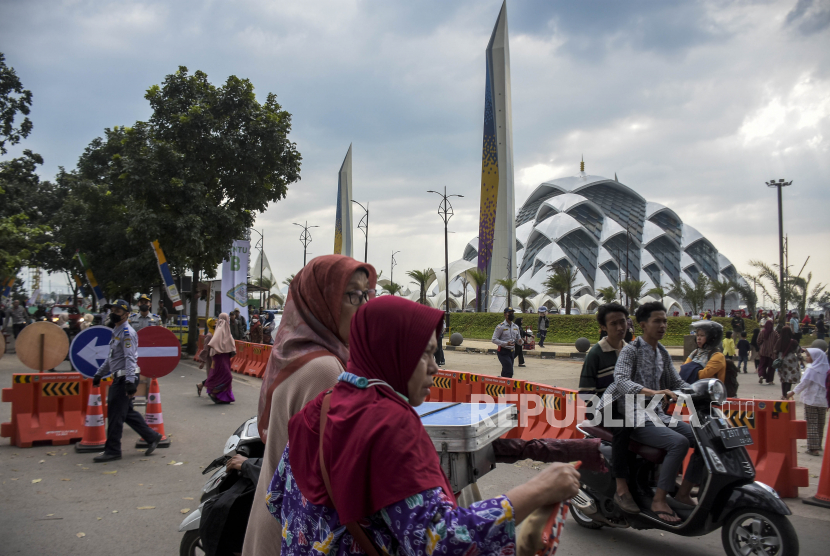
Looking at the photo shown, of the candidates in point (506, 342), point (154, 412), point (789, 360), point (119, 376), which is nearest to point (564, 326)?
point (506, 342)

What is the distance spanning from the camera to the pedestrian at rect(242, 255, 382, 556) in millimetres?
1789

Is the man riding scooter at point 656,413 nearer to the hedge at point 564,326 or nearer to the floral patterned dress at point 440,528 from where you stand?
the floral patterned dress at point 440,528

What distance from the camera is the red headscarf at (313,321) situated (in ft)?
6.32

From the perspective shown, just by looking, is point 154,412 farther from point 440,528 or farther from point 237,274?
point 237,274

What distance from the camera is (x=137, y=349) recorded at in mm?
6664

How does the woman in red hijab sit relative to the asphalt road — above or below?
above

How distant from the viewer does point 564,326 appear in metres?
30.3

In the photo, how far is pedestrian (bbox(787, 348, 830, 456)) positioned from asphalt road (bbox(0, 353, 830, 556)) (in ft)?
7.33

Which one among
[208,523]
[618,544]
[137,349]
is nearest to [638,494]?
[618,544]

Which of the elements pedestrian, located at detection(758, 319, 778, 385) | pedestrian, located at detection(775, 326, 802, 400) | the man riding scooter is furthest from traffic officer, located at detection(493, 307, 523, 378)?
the man riding scooter

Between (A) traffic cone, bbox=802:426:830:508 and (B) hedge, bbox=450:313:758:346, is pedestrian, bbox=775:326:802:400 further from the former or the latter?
(B) hedge, bbox=450:313:758:346

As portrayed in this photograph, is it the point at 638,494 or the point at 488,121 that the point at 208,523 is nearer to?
the point at 638,494

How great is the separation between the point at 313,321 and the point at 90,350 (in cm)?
597

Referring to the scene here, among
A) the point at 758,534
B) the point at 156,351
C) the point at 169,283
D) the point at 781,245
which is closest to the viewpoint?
the point at 758,534
